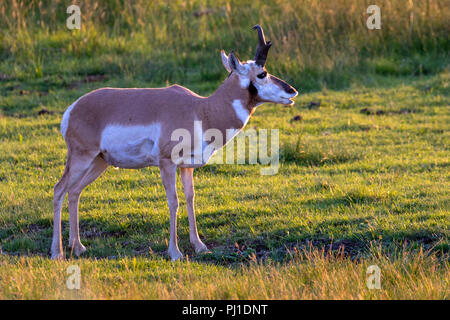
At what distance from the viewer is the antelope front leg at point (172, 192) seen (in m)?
6.90

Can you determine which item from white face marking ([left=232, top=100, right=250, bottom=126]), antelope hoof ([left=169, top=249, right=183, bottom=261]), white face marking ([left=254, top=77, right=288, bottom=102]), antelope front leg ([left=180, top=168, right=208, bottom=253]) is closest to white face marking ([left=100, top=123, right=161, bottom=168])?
antelope front leg ([left=180, top=168, right=208, bottom=253])

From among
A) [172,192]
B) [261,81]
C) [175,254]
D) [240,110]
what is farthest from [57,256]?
[261,81]

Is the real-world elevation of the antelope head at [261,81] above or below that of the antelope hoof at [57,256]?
above

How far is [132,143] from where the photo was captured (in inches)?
272

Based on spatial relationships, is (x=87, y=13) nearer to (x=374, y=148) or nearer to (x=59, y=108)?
(x=59, y=108)

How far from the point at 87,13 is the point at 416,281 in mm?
12547

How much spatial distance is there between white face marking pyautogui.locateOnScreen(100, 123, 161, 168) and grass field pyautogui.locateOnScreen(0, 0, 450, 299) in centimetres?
100

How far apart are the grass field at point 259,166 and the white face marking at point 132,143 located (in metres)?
1.00

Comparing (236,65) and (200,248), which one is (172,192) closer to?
(200,248)

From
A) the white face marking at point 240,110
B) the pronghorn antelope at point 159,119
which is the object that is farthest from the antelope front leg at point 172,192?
the white face marking at point 240,110

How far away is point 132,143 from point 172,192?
2.14ft

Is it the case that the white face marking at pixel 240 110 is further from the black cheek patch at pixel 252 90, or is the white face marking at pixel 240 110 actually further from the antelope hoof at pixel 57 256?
the antelope hoof at pixel 57 256

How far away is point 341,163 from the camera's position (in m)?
9.91
